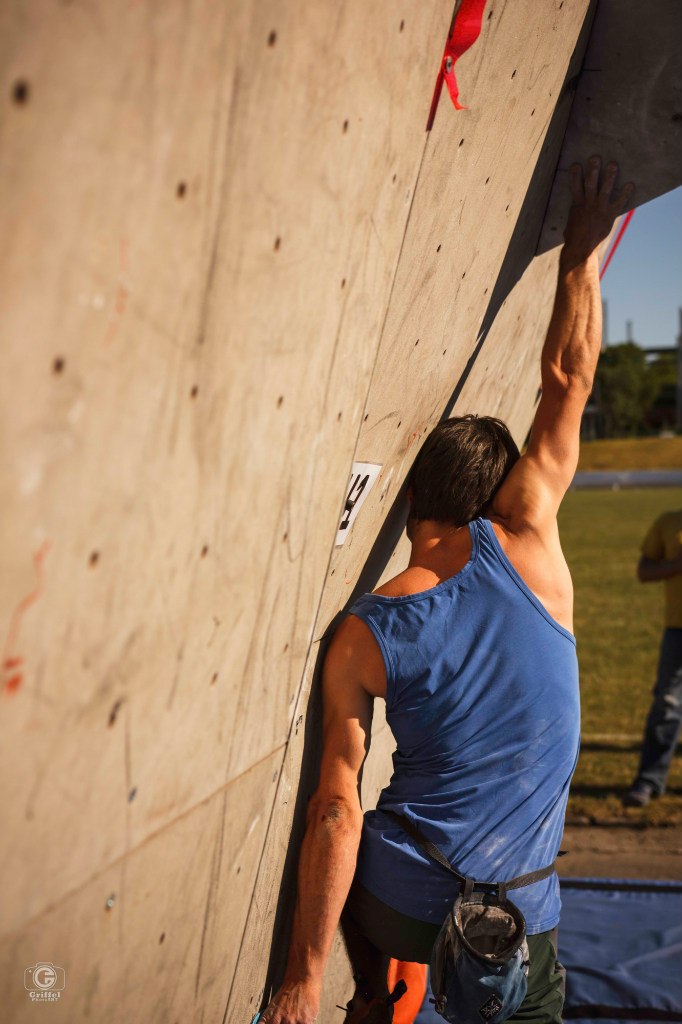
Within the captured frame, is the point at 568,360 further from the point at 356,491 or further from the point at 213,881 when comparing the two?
the point at 213,881

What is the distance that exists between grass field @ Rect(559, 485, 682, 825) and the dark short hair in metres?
3.69

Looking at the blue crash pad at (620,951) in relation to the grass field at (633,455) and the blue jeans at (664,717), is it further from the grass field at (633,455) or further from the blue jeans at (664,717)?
the grass field at (633,455)

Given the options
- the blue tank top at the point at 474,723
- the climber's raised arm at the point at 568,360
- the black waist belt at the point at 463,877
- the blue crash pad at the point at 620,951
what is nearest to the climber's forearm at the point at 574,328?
→ the climber's raised arm at the point at 568,360

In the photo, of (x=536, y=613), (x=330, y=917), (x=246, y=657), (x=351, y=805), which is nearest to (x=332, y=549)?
(x=246, y=657)

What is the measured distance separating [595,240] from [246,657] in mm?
1653

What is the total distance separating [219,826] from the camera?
1.65m

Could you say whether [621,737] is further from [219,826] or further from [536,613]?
[219,826]

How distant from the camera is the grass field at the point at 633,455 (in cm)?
4872

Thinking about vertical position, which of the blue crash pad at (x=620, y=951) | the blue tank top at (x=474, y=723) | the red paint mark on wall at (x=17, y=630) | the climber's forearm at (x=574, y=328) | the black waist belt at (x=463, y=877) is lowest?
the blue crash pad at (x=620, y=951)

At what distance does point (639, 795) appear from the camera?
5285mm

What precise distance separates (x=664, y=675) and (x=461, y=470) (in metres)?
3.59

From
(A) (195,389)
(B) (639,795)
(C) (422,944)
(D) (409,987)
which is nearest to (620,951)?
(D) (409,987)

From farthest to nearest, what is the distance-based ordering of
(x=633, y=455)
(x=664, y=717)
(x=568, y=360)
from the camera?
(x=633, y=455) → (x=664, y=717) → (x=568, y=360)

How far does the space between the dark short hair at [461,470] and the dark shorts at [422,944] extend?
1.02m
